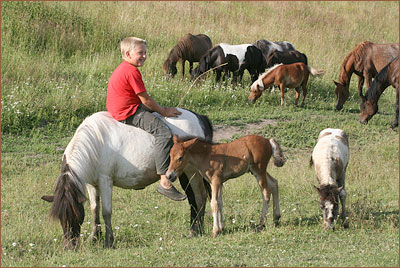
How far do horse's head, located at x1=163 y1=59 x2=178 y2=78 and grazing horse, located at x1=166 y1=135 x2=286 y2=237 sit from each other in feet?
Result: 30.6

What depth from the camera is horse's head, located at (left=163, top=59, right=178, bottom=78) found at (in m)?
16.5

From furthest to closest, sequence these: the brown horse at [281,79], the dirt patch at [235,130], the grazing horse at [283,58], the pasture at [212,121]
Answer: the grazing horse at [283,58] → the brown horse at [281,79] → the dirt patch at [235,130] → the pasture at [212,121]

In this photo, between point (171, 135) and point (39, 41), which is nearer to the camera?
point (171, 135)

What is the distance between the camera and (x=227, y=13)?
22.4 m

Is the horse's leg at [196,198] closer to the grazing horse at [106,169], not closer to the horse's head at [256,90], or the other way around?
the grazing horse at [106,169]

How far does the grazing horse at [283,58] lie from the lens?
16875mm

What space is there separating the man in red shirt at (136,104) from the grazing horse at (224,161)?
218 millimetres

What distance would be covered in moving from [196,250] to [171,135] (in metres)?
1.35

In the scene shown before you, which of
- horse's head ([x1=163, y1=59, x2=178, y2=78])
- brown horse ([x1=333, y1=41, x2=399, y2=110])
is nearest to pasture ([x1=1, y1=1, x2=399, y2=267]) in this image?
horse's head ([x1=163, y1=59, x2=178, y2=78])

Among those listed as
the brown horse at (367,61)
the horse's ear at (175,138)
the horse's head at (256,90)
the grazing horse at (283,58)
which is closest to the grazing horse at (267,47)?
the grazing horse at (283,58)

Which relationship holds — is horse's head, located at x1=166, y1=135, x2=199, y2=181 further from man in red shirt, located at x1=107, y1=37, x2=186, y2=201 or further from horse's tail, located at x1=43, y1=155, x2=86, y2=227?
horse's tail, located at x1=43, y1=155, x2=86, y2=227

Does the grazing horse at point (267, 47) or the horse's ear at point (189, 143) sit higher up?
the horse's ear at point (189, 143)

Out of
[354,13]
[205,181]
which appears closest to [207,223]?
[205,181]

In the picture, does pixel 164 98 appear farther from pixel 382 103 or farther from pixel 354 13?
pixel 354 13
